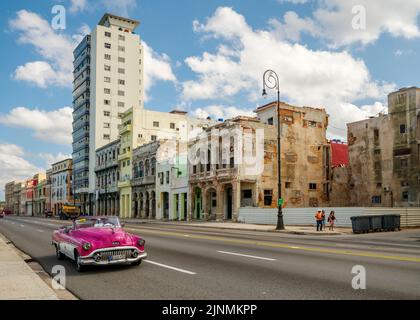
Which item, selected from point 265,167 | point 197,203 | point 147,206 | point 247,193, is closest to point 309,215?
point 265,167

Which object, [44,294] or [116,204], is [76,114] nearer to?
[116,204]

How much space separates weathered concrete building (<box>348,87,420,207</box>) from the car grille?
3998 cm

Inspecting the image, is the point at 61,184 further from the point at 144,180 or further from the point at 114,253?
the point at 114,253

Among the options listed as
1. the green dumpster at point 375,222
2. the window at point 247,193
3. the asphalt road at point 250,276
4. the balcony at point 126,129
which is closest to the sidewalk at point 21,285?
the asphalt road at point 250,276

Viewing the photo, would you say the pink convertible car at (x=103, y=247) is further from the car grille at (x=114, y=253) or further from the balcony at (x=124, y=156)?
the balcony at (x=124, y=156)

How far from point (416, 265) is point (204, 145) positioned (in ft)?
130

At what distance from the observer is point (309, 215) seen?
1412 inches

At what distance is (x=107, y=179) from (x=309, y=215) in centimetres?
5470

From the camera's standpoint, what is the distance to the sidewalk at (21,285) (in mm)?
7273

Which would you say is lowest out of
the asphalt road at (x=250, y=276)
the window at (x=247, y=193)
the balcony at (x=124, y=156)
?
the asphalt road at (x=250, y=276)

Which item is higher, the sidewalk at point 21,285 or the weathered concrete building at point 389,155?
the weathered concrete building at point 389,155

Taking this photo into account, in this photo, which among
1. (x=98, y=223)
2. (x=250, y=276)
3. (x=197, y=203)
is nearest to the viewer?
(x=250, y=276)

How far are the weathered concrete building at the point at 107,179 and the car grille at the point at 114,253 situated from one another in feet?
222
